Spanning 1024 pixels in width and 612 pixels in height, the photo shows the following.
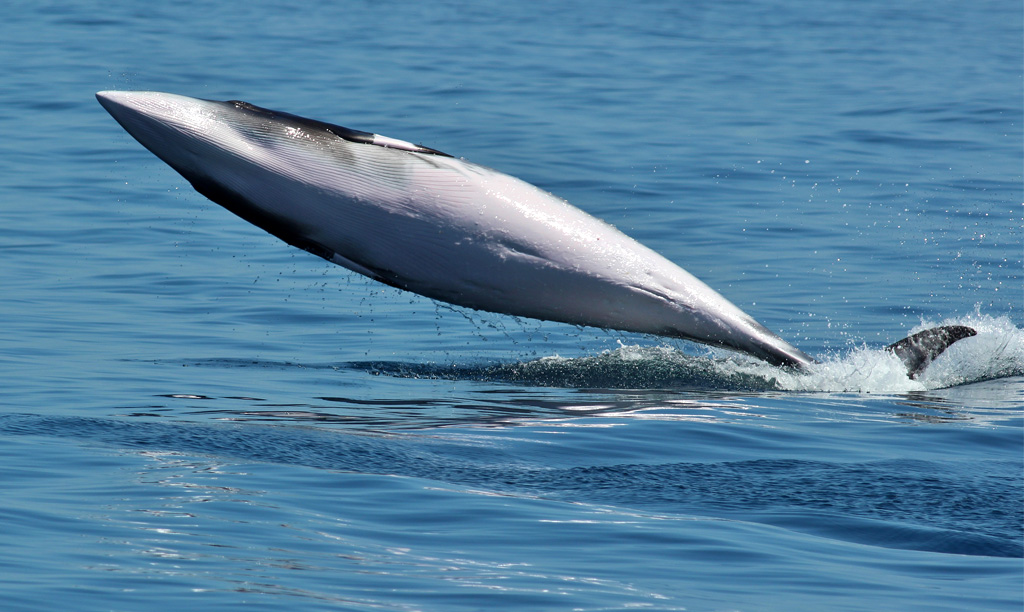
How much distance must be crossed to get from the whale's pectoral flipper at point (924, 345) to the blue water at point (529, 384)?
326mm

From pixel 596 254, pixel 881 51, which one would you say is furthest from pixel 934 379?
pixel 881 51

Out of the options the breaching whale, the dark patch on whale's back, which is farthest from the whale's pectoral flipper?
the dark patch on whale's back

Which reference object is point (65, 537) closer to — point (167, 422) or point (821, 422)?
point (167, 422)

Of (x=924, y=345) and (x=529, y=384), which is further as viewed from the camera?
(x=529, y=384)

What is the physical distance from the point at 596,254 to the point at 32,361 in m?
5.45

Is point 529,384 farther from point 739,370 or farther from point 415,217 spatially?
point 415,217

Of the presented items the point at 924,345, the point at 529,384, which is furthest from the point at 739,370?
the point at 529,384

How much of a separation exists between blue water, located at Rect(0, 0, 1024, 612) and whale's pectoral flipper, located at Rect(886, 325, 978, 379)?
326 mm

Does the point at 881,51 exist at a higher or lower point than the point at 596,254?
higher

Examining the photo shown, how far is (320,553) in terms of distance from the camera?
6.61m

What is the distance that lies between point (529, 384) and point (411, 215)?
279cm

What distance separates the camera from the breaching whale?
9289mm

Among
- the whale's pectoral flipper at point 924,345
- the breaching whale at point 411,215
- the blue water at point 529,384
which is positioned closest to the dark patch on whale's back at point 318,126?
the breaching whale at point 411,215

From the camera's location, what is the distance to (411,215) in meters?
9.33
